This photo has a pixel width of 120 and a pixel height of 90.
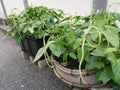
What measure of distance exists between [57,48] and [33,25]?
583 millimetres

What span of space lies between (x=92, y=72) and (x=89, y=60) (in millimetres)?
142

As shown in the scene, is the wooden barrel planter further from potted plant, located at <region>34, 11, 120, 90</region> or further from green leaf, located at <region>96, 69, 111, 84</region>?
green leaf, located at <region>96, 69, 111, 84</region>

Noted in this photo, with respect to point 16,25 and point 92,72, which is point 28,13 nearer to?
point 16,25

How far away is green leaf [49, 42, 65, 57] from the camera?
836 mm

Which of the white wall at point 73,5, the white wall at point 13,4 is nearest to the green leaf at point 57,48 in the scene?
the white wall at point 73,5

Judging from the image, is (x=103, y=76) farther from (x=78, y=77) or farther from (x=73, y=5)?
(x=73, y=5)

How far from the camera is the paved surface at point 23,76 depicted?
1446 mm

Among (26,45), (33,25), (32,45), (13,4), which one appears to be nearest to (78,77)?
(33,25)

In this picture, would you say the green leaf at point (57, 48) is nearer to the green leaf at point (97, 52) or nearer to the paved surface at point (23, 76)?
the green leaf at point (97, 52)

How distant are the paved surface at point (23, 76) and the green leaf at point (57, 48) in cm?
62

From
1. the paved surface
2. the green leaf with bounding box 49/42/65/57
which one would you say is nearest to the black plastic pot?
the paved surface

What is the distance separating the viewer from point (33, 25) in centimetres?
136

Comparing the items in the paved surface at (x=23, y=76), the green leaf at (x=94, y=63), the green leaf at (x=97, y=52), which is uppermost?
the green leaf at (x=97, y=52)

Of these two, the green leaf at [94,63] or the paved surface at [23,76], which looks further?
the paved surface at [23,76]
